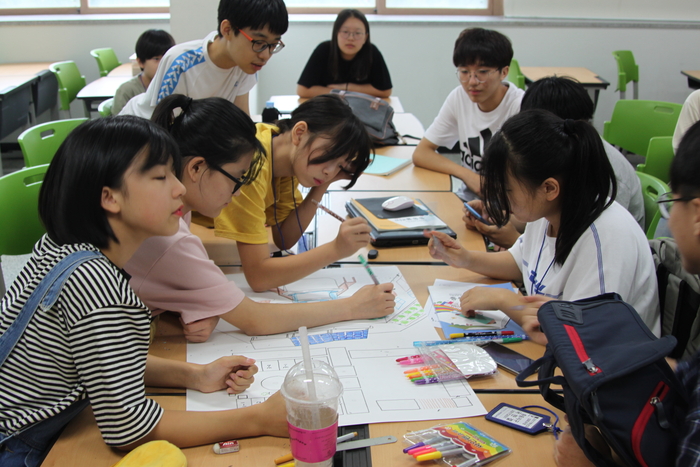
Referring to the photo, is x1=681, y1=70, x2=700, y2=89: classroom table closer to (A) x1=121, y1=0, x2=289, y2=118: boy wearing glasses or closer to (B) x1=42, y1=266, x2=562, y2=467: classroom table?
(A) x1=121, y1=0, x2=289, y2=118: boy wearing glasses

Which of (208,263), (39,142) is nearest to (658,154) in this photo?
(208,263)

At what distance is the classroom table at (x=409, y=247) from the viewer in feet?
5.53

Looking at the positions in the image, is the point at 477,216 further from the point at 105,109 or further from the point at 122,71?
the point at 122,71

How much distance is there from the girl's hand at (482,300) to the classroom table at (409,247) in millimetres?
329

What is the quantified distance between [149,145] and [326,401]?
1.76 feet

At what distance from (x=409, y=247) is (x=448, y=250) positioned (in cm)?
21

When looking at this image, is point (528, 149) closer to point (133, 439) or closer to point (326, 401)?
point (326, 401)

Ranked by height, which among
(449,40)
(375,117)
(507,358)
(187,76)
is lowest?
(507,358)

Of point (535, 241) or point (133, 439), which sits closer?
point (133, 439)

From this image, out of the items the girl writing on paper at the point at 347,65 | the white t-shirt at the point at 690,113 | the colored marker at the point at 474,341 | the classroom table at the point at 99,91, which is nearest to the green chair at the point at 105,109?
the classroom table at the point at 99,91

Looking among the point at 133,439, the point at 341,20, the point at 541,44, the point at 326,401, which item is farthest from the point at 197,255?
the point at 541,44

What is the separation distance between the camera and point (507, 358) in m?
1.16

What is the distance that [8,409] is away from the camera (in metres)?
0.93

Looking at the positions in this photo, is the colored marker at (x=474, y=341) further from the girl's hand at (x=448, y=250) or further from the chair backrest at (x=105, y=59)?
the chair backrest at (x=105, y=59)
